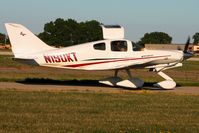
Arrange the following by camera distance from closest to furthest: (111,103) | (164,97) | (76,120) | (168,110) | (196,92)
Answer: (76,120) → (168,110) → (111,103) → (164,97) → (196,92)

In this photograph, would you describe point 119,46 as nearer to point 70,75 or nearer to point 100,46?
point 100,46

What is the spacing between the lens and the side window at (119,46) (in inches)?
840

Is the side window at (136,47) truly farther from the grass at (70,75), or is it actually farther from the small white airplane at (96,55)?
the grass at (70,75)

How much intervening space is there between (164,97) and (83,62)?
505 cm

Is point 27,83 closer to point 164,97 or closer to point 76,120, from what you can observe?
point 164,97

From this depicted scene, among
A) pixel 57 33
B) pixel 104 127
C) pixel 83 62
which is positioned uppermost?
pixel 57 33

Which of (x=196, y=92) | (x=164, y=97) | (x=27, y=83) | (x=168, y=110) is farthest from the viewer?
(x=27, y=83)

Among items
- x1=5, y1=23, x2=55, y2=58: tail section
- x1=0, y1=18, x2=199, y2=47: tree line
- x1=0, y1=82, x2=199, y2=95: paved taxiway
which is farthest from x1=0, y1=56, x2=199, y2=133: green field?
x1=0, y1=18, x2=199, y2=47: tree line

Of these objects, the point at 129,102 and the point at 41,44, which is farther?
the point at 41,44

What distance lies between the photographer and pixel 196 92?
2022 cm

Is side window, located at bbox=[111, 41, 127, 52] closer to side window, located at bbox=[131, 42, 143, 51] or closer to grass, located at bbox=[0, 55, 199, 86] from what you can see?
side window, located at bbox=[131, 42, 143, 51]

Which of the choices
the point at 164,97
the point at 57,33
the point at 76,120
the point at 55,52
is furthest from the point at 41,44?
the point at 57,33

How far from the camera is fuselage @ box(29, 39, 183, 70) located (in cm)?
2111

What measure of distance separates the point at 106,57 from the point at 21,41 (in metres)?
3.73
